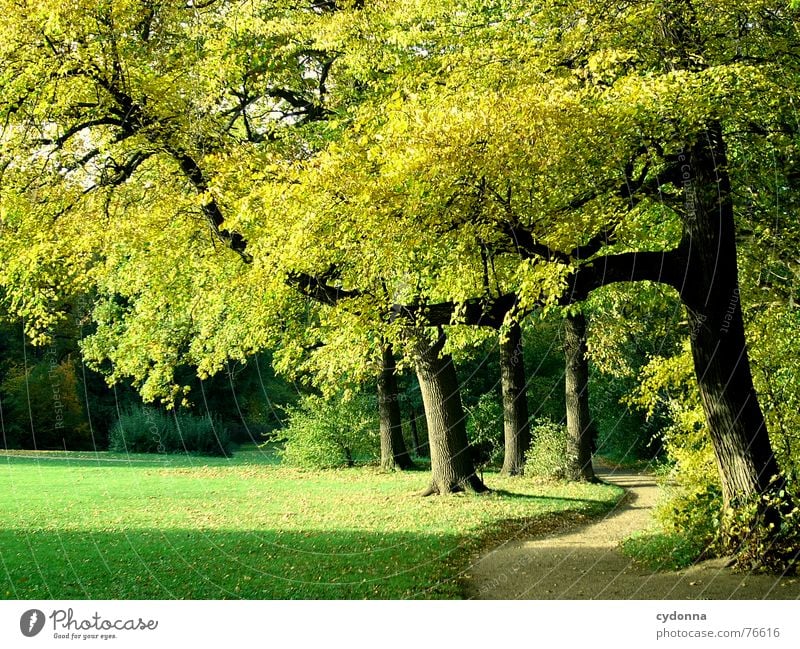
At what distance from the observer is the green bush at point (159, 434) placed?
28.5 m

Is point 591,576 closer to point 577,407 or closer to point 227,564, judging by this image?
point 227,564

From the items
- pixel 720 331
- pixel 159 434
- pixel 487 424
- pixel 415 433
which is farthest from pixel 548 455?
pixel 159 434

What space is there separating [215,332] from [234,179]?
228 inches

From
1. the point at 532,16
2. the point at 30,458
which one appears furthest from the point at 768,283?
the point at 30,458

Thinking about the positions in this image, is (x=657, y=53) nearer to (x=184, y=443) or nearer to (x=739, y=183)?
(x=739, y=183)

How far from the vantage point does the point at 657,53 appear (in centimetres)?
827

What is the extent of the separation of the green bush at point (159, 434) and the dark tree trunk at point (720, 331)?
865 inches

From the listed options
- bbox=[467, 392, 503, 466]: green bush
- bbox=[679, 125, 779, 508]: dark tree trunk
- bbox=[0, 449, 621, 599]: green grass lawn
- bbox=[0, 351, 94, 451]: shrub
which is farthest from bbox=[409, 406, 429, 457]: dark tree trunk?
bbox=[679, 125, 779, 508]: dark tree trunk

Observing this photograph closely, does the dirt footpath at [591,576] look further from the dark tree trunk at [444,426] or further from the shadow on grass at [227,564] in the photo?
the dark tree trunk at [444,426]

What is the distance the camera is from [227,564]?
941 centimetres

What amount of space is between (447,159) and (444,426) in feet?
27.8

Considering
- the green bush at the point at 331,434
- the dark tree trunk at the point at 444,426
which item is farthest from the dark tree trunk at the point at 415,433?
the dark tree trunk at the point at 444,426

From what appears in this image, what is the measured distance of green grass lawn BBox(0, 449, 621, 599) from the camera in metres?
8.48

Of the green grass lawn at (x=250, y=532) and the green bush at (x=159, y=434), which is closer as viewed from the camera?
the green grass lawn at (x=250, y=532)
